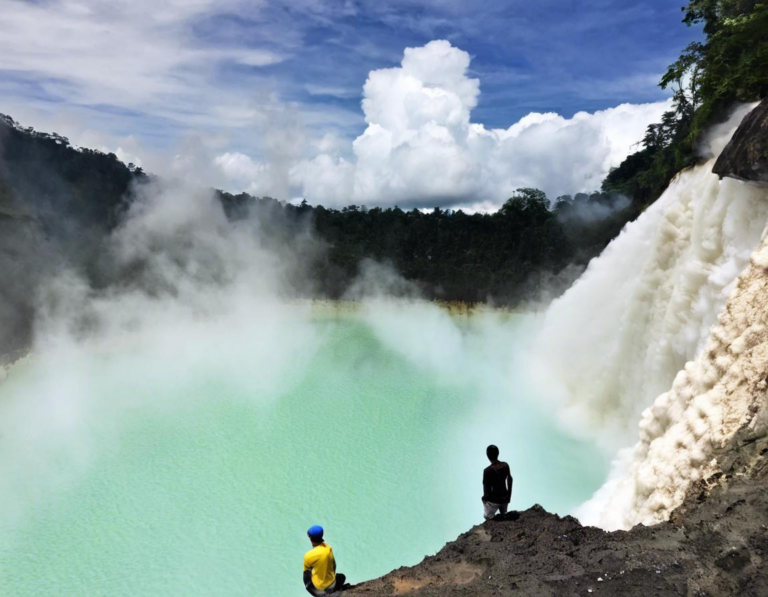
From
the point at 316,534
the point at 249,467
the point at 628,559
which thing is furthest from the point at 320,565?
the point at 249,467

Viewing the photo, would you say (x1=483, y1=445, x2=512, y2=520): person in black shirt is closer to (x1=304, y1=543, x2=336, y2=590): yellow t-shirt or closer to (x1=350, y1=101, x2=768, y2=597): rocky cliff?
(x1=350, y1=101, x2=768, y2=597): rocky cliff

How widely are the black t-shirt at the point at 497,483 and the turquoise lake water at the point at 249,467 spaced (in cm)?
277

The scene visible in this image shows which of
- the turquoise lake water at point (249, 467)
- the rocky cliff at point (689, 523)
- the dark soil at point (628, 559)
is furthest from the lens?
the turquoise lake water at point (249, 467)

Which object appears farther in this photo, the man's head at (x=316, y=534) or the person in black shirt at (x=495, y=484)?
the person in black shirt at (x=495, y=484)

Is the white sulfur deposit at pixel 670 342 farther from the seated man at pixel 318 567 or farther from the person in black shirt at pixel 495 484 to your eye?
the seated man at pixel 318 567

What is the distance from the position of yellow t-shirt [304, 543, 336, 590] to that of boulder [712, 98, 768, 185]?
6.13m

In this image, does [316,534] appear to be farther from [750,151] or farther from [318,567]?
[750,151]

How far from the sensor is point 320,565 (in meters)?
4.18

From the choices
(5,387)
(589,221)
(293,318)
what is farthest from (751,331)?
(589,221)

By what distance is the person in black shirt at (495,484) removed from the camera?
4.62 m

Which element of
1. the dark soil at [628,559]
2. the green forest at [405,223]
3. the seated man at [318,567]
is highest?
the green forest at [405,223]

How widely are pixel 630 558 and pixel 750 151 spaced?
195 inches

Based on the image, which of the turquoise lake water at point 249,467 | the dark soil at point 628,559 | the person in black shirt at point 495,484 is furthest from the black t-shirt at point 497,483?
the turquoise lake water at point 249,467

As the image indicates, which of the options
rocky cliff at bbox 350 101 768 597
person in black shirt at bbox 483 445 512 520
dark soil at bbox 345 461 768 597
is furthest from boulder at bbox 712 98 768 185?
person in black shirt at bbox 483 445 512 520
